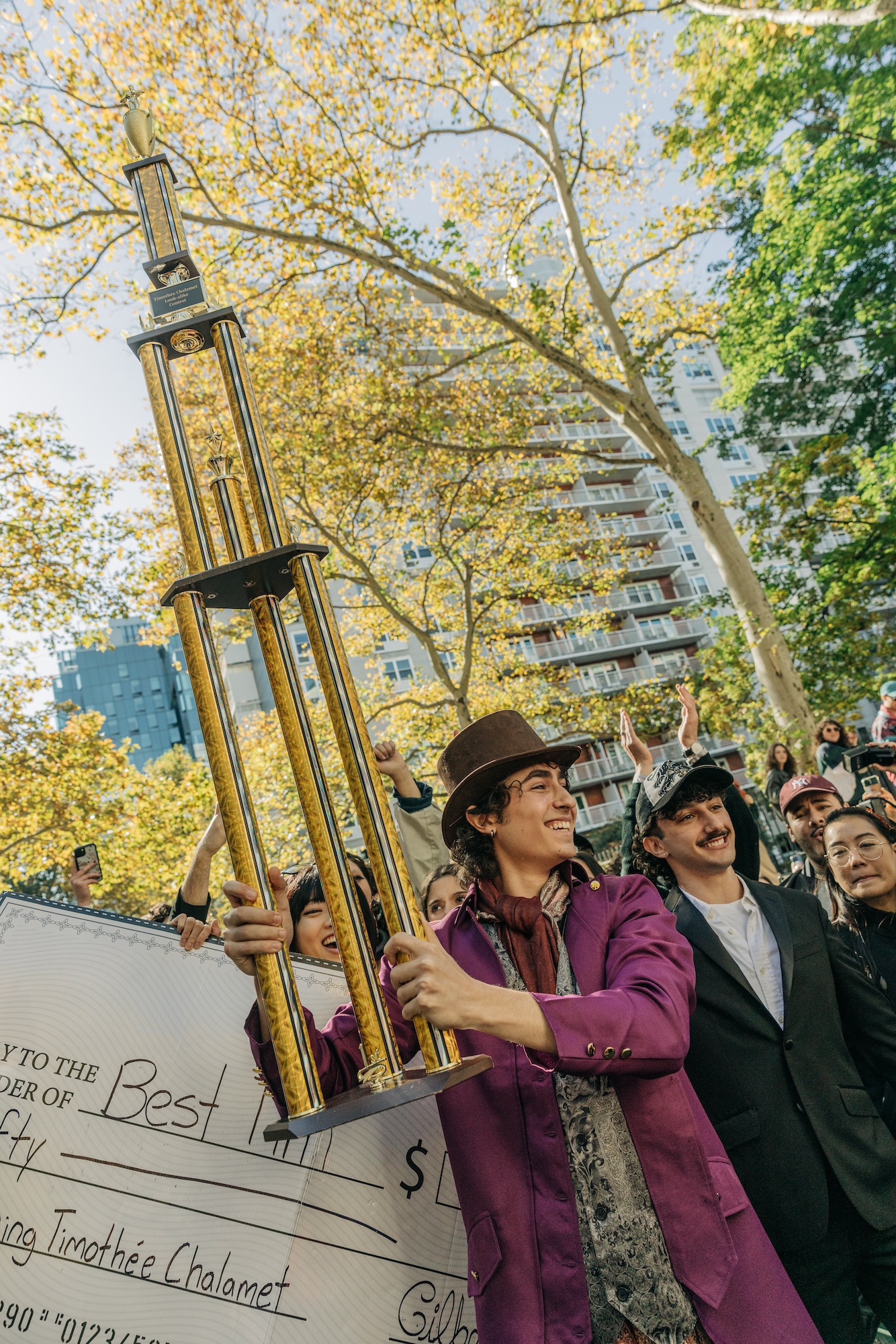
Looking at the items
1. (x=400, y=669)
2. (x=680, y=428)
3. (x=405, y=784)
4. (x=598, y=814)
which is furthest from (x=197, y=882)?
(x=680, y=428)

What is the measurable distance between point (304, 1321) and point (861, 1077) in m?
1.89

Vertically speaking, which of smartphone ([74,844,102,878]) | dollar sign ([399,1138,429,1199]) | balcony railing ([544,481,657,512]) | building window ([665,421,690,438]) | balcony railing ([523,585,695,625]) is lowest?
dollar sign ([399,1138,429,1199])

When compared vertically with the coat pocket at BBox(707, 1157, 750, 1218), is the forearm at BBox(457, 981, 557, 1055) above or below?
above

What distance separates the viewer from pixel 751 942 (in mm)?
2902

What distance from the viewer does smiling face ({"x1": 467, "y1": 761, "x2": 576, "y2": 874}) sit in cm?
229

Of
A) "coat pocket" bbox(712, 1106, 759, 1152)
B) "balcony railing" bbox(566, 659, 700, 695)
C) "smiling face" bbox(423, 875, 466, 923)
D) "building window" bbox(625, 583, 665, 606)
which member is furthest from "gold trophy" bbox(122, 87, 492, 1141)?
"building window" bbox(625, 583, 665, 606)

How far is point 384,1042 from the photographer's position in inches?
63.9

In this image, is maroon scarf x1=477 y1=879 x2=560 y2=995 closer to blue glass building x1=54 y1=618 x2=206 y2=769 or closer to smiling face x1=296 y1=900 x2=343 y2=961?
smiling face x1=296 y1=900 x2=343 y2=961

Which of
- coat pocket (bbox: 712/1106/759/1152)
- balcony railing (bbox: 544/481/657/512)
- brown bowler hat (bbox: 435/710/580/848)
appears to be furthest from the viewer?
balcony railing (bbox: 544/481/657/512)

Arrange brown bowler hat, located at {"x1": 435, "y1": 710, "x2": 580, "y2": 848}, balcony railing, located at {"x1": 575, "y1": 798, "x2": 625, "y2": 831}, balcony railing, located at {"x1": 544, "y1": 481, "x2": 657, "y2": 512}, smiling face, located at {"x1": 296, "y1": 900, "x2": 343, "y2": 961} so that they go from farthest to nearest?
balcony railing, located at {"x1": 544, "y1": 481, "x2": 657, "y2": 512} → balcony railing, located at {"x1": 575, "y1": 798, "x2": 625, "y2": 831} → smiling face, located at {"x1": 296, "y1": 900, "x2": 343, "y2": 961} → brown bowler hat, located at {"x1": 435, "y1": 710, "x2": 580, "y2": 848}

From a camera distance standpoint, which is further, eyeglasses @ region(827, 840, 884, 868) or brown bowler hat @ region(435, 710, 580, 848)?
eyeglasses @ region(827, 840, 884, 868)

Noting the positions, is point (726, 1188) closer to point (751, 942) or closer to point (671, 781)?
point (751, 942)

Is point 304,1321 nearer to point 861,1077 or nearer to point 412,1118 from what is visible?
point 412,1118

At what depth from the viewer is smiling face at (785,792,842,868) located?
179 inches
